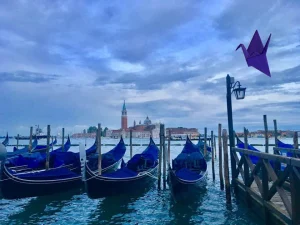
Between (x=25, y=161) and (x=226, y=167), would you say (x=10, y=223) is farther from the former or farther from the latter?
(x=226, y=167)

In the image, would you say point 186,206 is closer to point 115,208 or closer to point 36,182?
point 115,208

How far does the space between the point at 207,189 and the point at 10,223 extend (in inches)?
255

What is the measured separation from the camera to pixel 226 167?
273 inches

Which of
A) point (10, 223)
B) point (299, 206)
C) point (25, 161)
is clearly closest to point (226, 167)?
point (299, 206)

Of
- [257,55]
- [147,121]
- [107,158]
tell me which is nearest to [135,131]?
[147,121]

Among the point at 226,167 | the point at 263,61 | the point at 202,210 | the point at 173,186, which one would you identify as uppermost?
the point at 263,61

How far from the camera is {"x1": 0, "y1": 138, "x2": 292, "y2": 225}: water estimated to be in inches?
251

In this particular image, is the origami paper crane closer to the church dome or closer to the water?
the water

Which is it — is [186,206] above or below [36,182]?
below

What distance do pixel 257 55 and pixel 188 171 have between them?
14.5 ft

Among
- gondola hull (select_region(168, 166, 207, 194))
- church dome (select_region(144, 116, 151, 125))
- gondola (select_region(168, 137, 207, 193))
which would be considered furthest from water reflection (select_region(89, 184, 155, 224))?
church dome (select_region(144, 116, 151, 125))

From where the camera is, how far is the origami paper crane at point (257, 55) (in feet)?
18.2

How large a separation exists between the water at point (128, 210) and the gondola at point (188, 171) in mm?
380

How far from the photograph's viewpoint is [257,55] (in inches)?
222
